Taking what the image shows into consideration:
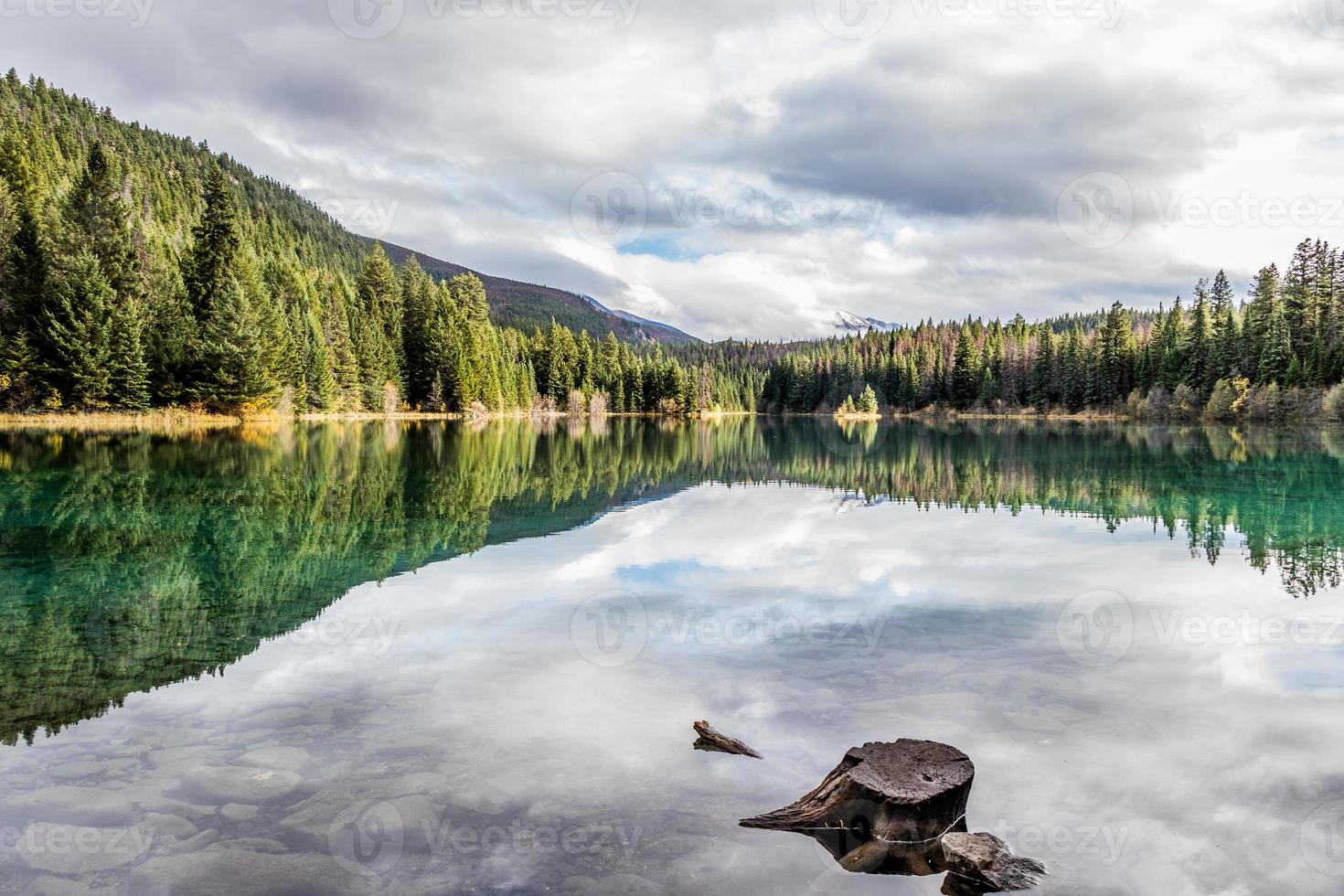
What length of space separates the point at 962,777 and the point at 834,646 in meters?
4.10

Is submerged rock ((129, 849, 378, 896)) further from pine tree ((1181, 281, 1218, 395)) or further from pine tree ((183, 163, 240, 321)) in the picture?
pine tree ((1181, 281, 1218, 395))

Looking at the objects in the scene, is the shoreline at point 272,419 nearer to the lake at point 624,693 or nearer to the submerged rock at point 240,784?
the lake at point 624,693

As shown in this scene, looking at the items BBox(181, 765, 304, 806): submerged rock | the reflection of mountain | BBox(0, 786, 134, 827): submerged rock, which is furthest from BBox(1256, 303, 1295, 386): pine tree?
BBox(0, 786, 134, 827): submerged rock

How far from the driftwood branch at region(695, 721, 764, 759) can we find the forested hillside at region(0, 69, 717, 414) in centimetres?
5518

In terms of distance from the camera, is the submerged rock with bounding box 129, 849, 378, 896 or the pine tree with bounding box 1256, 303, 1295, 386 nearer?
the submerged rock with bounding box 129, 849, 378, 896

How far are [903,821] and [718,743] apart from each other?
182 centimetres

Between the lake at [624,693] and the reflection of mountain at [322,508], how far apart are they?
12 centimetres

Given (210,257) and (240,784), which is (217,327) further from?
(240,784)

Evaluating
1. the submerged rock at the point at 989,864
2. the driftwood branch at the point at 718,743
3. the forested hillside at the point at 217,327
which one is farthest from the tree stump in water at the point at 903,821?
the forested hillside at the point at 217,327

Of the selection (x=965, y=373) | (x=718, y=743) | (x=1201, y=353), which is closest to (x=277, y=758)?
(x=718, y=743)

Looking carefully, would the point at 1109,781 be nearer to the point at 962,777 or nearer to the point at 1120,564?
the point at 962,777

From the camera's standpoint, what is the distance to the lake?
5.11 meters

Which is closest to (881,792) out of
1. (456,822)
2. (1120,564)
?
(456,822)

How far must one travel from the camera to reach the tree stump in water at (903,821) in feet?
16.2
